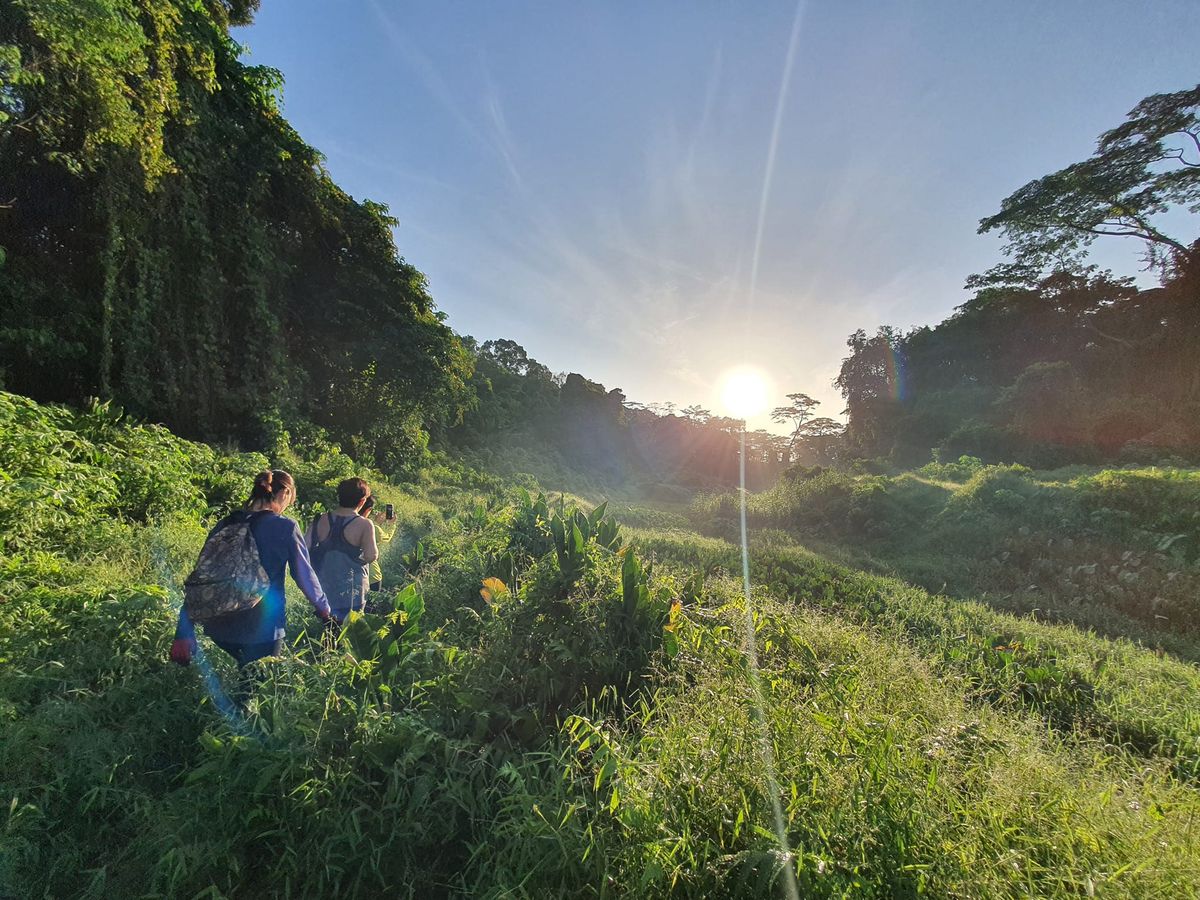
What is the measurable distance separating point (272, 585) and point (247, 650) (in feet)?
1.26

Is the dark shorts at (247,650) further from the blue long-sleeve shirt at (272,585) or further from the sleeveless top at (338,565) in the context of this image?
the sleeveless top at (338,565)

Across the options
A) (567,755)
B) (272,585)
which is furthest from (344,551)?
(567,755)

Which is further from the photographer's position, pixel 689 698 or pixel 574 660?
pixel 574 660

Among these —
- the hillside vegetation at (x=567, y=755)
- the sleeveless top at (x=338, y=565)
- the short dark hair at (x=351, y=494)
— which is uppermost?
the short dark hair at (x=351, y=494)

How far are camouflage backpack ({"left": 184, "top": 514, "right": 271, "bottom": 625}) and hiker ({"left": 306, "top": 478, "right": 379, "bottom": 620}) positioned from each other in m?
0.88

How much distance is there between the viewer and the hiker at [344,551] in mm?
3469

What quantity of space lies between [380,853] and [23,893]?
1.21 metres

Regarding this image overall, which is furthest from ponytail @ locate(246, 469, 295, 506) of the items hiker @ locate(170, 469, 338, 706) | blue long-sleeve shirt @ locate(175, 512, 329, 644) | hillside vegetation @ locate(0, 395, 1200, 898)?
hillside vegetation @ locate(0, 395, 1200, 898)

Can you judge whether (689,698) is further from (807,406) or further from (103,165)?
(807,406)

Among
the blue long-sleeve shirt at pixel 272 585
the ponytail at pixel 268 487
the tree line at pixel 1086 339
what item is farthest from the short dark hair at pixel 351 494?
the tree line at pixel 1086 339

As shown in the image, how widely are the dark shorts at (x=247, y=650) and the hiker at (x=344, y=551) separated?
802mm

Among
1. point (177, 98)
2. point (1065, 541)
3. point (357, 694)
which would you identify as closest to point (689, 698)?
point (357, 694)

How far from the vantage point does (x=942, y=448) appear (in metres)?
22.2

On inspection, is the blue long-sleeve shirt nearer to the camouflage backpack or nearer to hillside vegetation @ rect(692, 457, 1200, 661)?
the camouflage backpack
